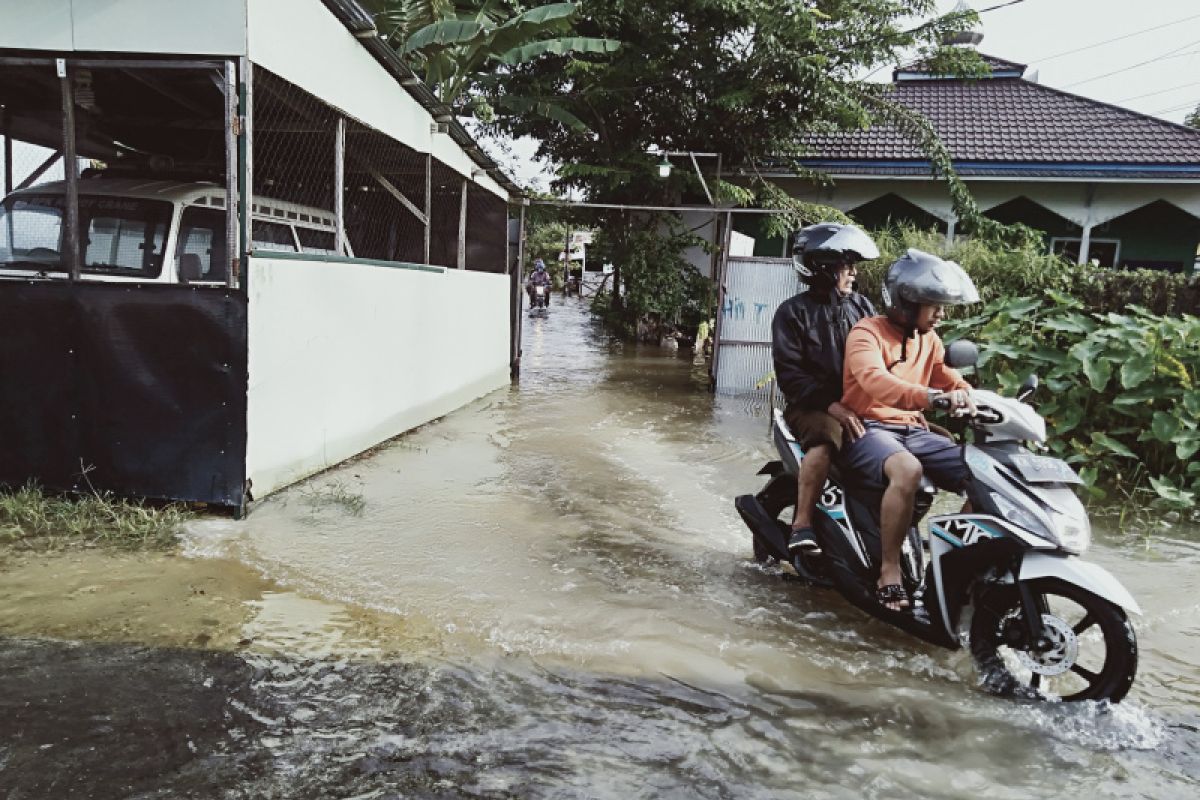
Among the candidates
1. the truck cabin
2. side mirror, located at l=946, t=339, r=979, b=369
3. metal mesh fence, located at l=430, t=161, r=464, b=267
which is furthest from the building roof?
side mirror, located at l=946, t=339, r=979, b=369

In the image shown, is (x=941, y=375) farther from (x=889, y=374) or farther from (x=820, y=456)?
(x=820, y=456)

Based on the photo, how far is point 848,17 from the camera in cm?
1602

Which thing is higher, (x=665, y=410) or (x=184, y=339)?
(x=184, y=339)

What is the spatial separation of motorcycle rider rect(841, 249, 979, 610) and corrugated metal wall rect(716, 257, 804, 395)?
24.5 ft

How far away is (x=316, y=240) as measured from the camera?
8031 mm

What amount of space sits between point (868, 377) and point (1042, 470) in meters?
0.76

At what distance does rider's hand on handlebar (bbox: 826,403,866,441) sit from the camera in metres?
3.95

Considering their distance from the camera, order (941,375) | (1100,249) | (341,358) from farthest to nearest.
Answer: (1100,249) < (341,358) < (941,375)

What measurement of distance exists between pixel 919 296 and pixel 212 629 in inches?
129

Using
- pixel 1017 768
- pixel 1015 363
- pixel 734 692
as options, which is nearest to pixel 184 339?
pixel 734 692

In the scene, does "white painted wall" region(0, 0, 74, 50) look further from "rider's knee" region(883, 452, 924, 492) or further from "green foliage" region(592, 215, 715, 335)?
"green foliage" region(592, 215, 715, 335)

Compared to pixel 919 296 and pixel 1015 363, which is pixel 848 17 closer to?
pixel 1015 363

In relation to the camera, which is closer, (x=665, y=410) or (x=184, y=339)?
(x=184, y=339)

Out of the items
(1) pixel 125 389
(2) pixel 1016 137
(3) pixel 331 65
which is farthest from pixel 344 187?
(2) pixel 1016 137
